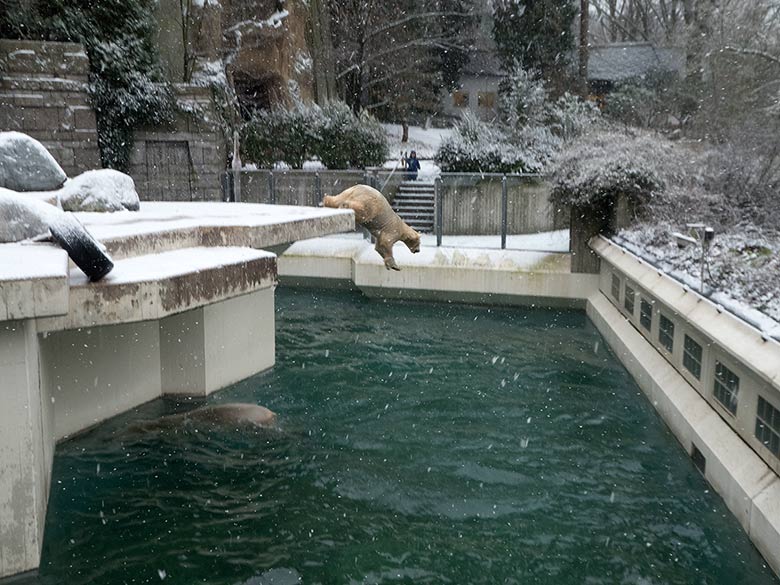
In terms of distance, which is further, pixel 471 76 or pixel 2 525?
pixel 471 76

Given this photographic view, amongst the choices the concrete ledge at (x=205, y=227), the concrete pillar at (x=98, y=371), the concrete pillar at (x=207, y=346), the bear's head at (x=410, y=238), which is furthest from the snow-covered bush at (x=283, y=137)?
the concrete pillar at (x=98, y=371)

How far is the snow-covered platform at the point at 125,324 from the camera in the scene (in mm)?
5340

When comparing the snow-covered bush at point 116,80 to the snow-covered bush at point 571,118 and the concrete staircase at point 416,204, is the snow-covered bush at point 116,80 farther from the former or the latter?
the snow-covered bush at point 571,118

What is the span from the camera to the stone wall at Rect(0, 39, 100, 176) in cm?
1755

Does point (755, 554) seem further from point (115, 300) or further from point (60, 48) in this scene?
point (60, 48)

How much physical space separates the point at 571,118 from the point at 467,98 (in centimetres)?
2569

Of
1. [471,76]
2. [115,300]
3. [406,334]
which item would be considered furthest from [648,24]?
[115,300]

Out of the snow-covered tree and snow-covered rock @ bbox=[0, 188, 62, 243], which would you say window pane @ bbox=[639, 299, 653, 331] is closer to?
snow-covered rock @ bbox=[0, 188, 62, 243]

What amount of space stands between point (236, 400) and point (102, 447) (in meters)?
2.02

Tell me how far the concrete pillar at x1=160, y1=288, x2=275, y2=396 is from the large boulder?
2836mm

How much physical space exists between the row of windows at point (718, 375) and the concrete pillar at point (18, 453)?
547 centimetres

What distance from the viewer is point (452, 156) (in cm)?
2208

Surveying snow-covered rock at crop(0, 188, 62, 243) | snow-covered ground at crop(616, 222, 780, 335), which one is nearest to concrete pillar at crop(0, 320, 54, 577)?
snow-covered rock at crop(0, 188, 62, 243)

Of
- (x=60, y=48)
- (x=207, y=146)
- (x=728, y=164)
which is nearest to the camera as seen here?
(x=728, y=164)
